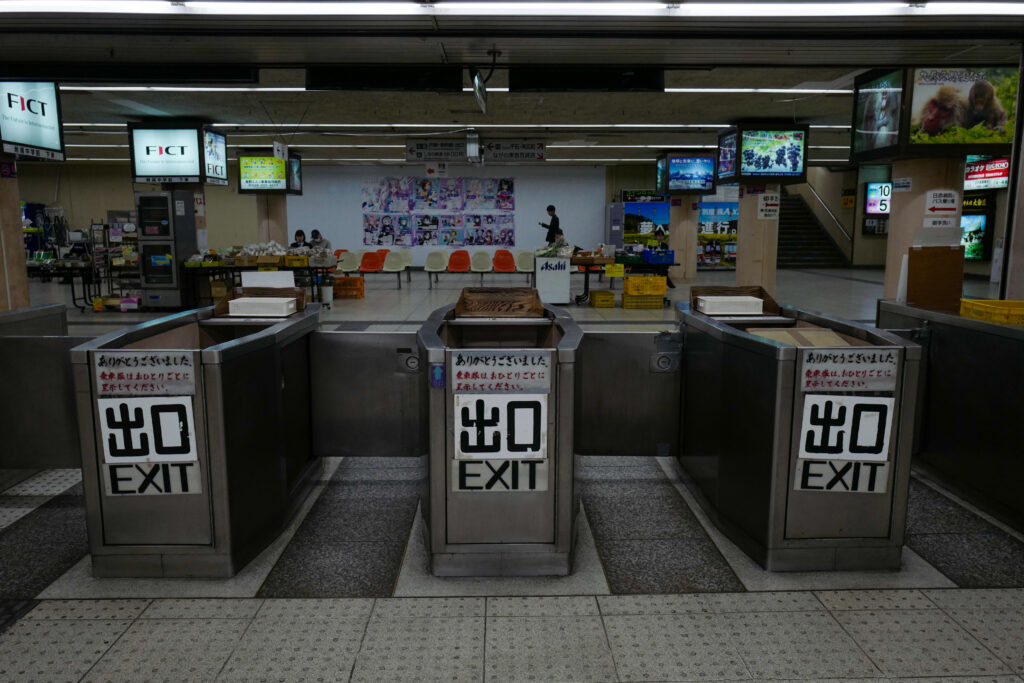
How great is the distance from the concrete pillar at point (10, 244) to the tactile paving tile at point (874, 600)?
19.8 ft

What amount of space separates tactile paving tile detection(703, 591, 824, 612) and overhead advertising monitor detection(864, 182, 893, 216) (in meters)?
20.1

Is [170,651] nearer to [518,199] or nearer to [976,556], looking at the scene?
[976,556]

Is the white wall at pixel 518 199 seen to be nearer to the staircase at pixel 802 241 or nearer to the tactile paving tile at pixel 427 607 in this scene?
the staircase at pixel 802 241

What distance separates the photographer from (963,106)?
6.05 meters

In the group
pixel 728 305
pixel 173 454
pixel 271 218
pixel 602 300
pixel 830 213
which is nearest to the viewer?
pixel 173 454

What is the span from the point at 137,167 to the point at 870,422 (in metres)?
11.5

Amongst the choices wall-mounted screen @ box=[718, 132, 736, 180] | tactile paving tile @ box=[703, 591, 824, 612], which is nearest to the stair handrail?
wall-mounted screen @ box=[718, 132, 736, 180]

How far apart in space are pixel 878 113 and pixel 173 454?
6511 millimetres

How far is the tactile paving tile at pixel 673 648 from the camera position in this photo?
2.21 meters

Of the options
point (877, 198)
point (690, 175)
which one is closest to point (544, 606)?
point (690, 175)

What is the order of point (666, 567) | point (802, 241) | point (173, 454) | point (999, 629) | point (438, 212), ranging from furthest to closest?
point (802, 241) → point (438, 212) → point (666, 567) → point (173, 454) → point (999, 629)

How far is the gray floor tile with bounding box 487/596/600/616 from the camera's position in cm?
258

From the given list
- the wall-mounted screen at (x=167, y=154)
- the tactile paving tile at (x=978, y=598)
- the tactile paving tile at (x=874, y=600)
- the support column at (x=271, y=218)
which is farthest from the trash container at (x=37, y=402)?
the support column at (x=271, y=218)

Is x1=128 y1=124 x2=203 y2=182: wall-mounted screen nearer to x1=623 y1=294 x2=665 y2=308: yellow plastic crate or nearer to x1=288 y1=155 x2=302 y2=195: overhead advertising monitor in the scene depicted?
x1=288 y1=155 x2=302 y2=195: overhead advertising monitor
